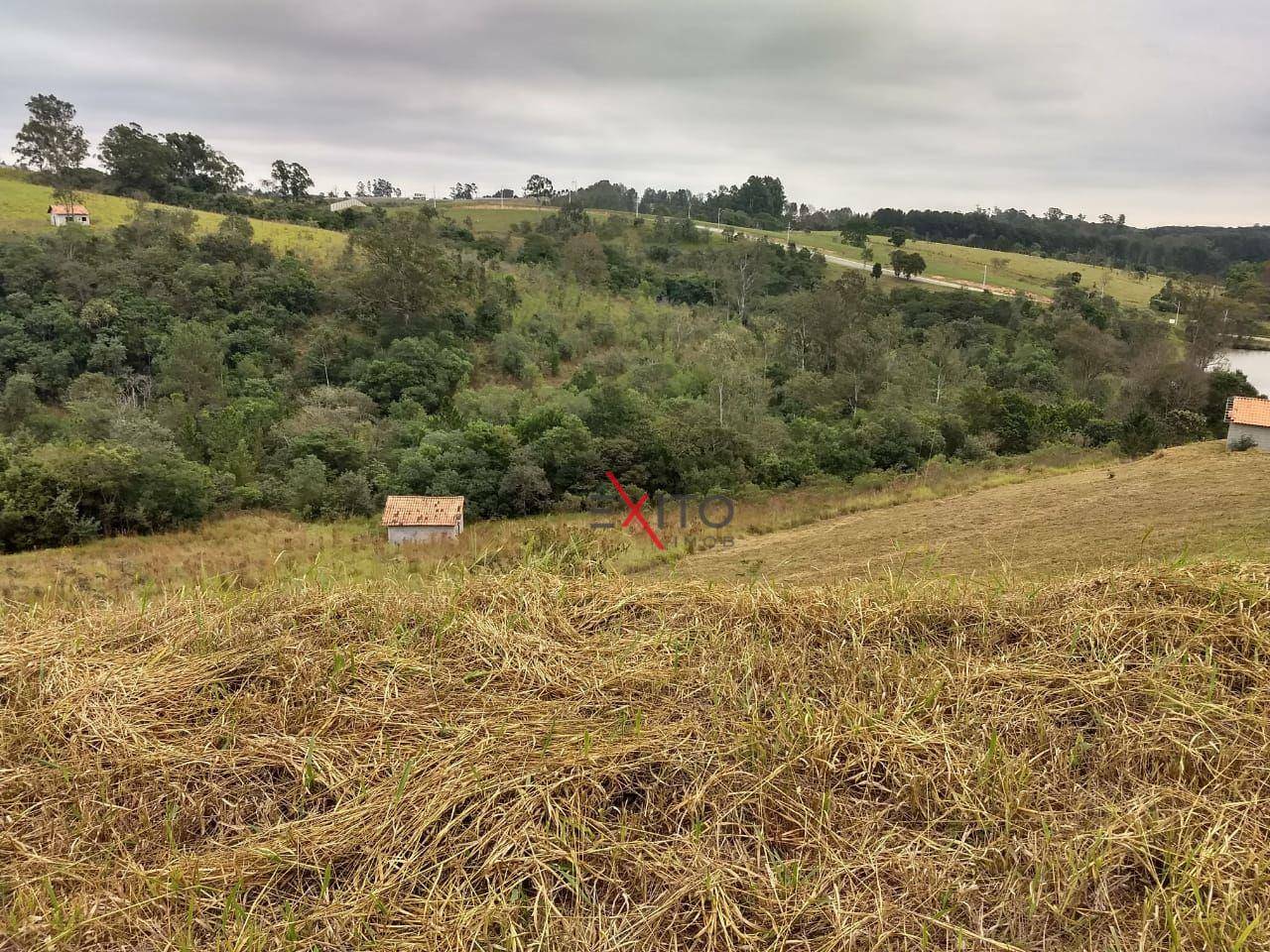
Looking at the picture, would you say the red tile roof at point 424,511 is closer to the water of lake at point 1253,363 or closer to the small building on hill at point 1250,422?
the small building on hill at point 1250,422

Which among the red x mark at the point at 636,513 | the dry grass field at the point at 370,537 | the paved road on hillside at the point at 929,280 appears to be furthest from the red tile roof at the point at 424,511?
the paved road on hillside at the point at 929,280

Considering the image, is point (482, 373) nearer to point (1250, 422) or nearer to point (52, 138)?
point (1250, 422)

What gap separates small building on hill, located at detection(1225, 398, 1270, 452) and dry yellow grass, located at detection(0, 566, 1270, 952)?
46.4ft

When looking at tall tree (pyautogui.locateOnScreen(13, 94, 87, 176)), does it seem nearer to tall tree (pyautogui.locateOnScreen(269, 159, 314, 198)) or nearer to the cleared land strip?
tall tree (pyautogui.locateOnScreen(269, 159, 314, 198))

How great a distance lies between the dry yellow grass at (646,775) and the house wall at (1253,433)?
14.1 metres

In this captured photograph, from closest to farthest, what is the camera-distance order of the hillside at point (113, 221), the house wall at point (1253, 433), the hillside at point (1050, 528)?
the hillside at point (1050, 528), the house wall at point (1253, 433), the hillside at point (113, 221)

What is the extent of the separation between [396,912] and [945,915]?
1.12 m

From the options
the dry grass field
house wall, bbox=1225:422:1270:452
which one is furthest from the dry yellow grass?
house wall, bbox=1225:422:1270:452

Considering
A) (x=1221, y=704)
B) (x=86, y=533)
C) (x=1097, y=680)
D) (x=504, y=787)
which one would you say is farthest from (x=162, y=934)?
(x=86, y=533)

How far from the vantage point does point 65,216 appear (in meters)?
29.7

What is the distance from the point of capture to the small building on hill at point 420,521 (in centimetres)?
1402

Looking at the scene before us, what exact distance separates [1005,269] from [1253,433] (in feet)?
124

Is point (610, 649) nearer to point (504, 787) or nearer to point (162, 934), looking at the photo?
point (504, 787)

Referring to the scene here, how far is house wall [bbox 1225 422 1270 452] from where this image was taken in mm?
12859
